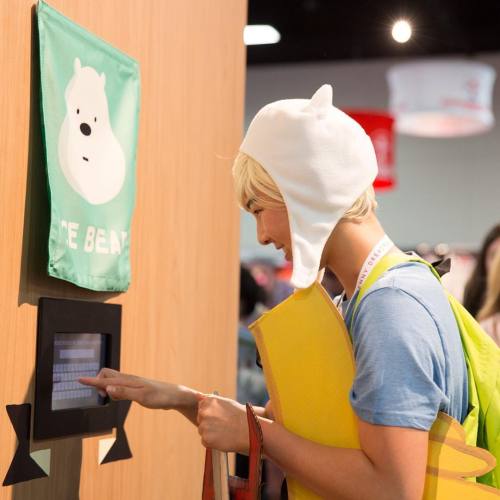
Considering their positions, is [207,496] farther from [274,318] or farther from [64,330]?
[64,330]

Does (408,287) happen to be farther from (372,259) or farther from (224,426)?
(224,426)

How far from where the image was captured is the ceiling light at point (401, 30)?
412 cm

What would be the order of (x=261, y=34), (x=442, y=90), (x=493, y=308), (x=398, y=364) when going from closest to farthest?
(x=398, y=364) → (x=493, y=308) → (x=442, y=90) → (x=261, y=34)

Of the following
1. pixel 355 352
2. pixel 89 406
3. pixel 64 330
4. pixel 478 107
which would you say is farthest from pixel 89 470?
pixel 478 107

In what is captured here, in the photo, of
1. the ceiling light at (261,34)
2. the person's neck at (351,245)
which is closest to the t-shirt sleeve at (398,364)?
the person's neck at (351,245)

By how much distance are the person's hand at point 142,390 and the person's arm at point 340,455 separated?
11 centimetres

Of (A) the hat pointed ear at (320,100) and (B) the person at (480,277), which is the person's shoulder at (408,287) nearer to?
(A) the hat pointed ear at (320,100)

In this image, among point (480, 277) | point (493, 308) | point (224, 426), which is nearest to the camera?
point (224, 426)

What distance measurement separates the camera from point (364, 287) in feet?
4.86

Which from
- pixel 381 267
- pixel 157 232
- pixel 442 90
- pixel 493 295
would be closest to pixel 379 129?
pixel 442 90

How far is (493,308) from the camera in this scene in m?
3.45

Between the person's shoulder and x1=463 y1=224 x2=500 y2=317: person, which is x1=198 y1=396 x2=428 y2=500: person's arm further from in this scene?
x1=463 y1=224 x2=500 y2=317: person

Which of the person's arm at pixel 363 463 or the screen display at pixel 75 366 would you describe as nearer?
the person's arm at pixel 363 463

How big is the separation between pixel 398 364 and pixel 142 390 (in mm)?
481
